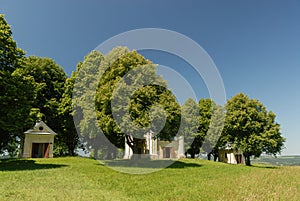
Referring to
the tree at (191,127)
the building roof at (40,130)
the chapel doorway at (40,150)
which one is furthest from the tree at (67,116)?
the tree at (191,127)

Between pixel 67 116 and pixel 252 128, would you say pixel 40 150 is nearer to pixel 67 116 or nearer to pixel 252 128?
pixel 67 116

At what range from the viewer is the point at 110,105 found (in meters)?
17.8

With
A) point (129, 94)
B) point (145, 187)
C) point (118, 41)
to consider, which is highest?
point (118, 41)

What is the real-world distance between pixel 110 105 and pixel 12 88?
736cm

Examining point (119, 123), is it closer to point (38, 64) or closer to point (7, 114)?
point (7, 114)

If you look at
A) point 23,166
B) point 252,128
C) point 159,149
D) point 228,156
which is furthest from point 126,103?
point 228,156

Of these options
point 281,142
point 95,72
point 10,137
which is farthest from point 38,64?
point 281,142

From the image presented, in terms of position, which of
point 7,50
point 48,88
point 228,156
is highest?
point 48,88

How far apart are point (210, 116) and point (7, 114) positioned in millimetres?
30963

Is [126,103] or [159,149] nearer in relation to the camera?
[126,103]

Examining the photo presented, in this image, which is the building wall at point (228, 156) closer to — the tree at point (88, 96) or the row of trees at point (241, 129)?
the row of trees at point (241, 129)

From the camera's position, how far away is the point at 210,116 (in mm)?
38094

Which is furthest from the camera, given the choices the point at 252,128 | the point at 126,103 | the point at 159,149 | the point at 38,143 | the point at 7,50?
the point at 159,149

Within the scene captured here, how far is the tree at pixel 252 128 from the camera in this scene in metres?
30.2
